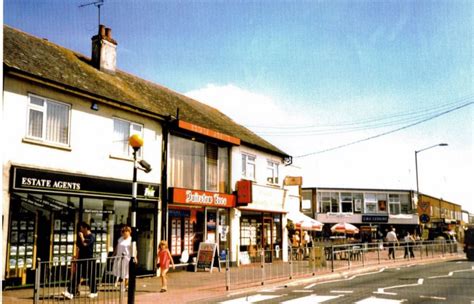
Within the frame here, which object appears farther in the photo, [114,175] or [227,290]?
[114,175]

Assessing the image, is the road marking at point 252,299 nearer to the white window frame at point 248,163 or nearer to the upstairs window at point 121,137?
the upstairs window at point 121,137

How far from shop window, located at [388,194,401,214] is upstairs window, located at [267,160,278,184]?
37004 millimetres

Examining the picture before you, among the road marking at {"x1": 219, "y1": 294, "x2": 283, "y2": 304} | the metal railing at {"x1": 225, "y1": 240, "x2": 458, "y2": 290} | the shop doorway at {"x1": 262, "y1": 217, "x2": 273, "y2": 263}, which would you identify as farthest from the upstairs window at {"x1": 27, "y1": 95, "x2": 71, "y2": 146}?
the shop doorway at {"x1": 262, "y1": 217, "x2": 273, "y2": 263}

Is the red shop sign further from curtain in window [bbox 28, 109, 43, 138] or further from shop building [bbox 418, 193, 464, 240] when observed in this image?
shop building [bbox 418, 193, 464, 240]

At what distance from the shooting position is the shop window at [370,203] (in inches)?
2302

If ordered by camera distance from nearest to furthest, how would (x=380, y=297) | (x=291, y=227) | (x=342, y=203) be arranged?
(x=380, y=297)
(x=291, y=227)
(x=342, y=203)

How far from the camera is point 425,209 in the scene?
98.6 feet

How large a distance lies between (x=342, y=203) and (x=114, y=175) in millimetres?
46037

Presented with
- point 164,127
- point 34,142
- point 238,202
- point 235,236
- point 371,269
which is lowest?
point 371,269

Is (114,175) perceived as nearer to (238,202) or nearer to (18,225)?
(18,225)

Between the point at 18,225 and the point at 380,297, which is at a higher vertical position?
the point at 18,225

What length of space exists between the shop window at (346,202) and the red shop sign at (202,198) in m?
39.3

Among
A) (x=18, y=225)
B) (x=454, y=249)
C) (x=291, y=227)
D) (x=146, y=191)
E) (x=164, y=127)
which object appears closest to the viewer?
(x=18, y=225)

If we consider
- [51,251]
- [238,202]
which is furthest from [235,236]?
[51,251]
